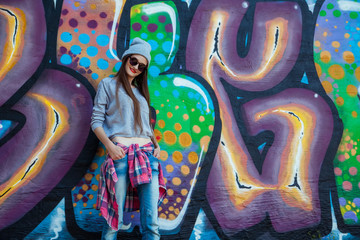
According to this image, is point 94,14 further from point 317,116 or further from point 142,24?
point 317,116

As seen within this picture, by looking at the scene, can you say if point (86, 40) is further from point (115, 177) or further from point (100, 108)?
point (115, 177)

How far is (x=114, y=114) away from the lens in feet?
7.99

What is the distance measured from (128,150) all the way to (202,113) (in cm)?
107

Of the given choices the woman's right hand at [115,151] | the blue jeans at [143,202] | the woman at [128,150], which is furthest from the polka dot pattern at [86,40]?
the blue jeans at [143,202]

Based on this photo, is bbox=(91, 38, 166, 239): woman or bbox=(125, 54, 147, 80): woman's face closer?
bbox=(91, 38, 166, 239): woman

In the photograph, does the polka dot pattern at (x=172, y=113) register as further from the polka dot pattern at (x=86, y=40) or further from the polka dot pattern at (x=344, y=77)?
the polka dot pattern at (x=344, y=77)

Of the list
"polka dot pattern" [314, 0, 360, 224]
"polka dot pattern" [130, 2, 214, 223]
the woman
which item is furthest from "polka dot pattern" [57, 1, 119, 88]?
"polka dot pattern" [314, 0, 360, 224]

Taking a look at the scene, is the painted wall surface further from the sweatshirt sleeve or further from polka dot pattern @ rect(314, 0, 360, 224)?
the sweatshirt sleeve

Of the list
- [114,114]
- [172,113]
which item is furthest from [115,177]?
[172,113]

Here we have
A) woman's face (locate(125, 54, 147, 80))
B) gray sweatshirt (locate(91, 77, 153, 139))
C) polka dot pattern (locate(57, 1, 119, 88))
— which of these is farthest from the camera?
polka dot pattern (locate(57, 1, 119, 88))

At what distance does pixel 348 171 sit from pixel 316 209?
55 centimetres

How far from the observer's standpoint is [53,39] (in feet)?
9.81

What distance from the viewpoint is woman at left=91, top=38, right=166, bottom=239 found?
7.39 ft

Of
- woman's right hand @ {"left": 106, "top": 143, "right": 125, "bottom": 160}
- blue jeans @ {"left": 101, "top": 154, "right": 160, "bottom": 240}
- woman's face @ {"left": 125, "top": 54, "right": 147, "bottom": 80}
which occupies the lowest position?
blue jeans @ {"left": 101, "top": 154, "right": 160, "bottom": 240}
